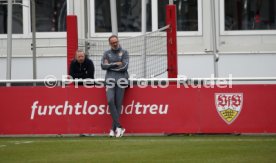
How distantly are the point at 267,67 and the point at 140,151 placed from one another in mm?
10202

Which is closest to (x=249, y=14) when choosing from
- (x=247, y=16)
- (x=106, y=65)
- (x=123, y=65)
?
(x=247, y=16)

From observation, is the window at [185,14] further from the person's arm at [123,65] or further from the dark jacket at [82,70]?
the person's arm at [123,65]

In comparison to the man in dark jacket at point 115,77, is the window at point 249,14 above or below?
above

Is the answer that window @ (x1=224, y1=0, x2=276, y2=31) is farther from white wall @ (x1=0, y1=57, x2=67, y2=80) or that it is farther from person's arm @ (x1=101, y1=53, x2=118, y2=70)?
person's arm @ (x1=101, y1=53, x2=118, y2=70)

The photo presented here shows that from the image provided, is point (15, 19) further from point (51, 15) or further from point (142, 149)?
point (142, 149)

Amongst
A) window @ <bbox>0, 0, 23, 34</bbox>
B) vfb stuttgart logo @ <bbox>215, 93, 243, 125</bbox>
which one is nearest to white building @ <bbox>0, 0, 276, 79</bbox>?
window @ <bbox>0, 0, 23, 34</bbox>

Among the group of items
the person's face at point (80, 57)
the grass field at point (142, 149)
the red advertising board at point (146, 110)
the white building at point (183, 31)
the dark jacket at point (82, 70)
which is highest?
the white building at point (183, 31)

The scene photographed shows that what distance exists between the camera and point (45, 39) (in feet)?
80.9

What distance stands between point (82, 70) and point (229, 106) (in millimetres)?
3088

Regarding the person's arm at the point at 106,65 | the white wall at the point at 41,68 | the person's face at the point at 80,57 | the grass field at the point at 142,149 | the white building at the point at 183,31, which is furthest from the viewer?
the white wall at the point at 41,68

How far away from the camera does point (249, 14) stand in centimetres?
2461

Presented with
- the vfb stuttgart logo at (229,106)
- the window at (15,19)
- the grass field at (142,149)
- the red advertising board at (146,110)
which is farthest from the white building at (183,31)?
the grass field at (142,149)

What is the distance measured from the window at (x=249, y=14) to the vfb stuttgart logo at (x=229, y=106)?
7496mm

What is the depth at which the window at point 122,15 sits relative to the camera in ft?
80.5
